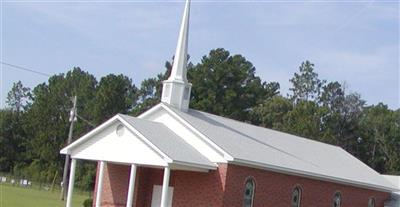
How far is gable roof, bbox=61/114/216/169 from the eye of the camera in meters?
27.0

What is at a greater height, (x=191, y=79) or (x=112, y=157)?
(x=191, y=79)

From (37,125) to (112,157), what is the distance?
71.0 metres

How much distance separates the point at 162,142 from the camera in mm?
28094

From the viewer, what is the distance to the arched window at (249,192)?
29.6 m

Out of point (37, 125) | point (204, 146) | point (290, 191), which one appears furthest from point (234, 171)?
point (37, 125)

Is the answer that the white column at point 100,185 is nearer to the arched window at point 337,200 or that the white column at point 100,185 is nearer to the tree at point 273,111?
A: the arched window at point 337,200

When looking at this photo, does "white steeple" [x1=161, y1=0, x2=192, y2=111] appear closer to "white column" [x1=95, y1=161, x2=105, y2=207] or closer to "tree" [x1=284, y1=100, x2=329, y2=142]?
"white column" [x1=95, y1=161, x2=105, y2=207]

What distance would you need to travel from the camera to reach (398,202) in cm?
4194

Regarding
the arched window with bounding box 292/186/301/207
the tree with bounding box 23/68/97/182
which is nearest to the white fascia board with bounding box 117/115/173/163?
the arched window with bounding box 292/186/301/207

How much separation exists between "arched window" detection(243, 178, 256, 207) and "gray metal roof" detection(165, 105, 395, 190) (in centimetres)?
117

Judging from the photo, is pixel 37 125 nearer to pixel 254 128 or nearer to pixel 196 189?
pixel 254 128

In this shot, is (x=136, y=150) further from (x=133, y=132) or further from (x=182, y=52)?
(x=182, y=52)

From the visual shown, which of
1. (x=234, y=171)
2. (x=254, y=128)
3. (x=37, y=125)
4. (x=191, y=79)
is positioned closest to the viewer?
(x=234, y=171)

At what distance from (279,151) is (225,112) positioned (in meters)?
50.2
